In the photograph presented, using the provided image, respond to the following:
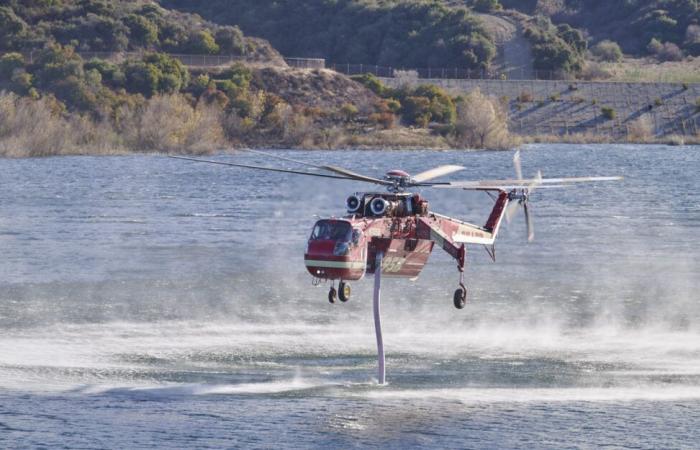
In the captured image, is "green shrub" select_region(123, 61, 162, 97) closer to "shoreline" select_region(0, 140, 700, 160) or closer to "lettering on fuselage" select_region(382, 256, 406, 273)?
"shoreline" select_region(0, 140, 700, 160)

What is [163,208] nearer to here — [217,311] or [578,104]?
[217,311]

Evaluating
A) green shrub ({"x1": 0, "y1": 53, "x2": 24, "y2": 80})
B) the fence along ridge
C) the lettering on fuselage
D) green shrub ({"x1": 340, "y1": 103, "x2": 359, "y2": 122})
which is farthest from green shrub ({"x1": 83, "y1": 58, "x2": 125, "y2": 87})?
the lettering on fuselage

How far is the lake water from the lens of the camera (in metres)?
28.4

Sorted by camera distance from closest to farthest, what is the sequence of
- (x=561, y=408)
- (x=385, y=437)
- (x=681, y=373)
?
1. (x=385, y=437)
2. (x=561, y=408)
3. (x=681, y=373)

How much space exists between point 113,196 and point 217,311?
131 feet

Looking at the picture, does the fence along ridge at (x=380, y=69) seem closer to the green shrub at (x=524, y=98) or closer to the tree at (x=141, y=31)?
the tree at (x=141, y=31)

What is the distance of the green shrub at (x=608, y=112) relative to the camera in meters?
162

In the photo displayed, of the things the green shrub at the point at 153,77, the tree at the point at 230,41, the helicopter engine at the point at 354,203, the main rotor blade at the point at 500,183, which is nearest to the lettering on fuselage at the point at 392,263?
the helicopter engine at the point at 354,203

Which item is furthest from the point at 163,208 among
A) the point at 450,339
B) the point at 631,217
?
the point at 450,339

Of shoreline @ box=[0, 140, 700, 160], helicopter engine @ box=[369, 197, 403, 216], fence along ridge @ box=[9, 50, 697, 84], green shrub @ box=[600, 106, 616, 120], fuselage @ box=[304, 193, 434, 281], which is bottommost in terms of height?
shoreline @ box=[0, 140, 700, 160]

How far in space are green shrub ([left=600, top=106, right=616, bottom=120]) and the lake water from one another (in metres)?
98.3

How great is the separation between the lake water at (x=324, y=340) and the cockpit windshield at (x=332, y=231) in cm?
405

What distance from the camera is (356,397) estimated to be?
100 ft

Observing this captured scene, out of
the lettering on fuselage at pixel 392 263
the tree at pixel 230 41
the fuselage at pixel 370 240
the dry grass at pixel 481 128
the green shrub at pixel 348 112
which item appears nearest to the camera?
the fuselage at pixel 370 240
